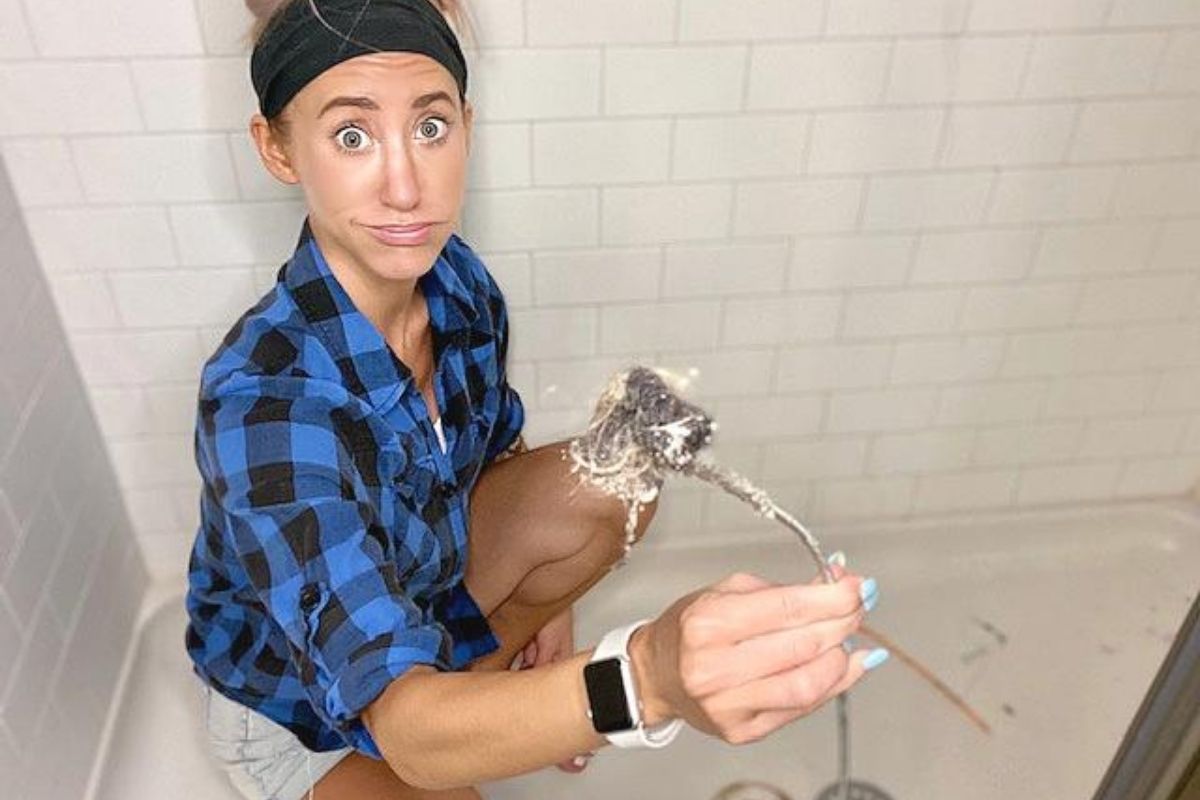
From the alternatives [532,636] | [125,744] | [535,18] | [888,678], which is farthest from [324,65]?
[888,678]

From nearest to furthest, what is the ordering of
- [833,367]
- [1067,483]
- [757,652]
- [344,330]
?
1. [757,652]
2. [344,330]
3. [833,367]
4. [1067,483]

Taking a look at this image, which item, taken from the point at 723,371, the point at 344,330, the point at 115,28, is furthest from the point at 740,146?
the point at 115,28

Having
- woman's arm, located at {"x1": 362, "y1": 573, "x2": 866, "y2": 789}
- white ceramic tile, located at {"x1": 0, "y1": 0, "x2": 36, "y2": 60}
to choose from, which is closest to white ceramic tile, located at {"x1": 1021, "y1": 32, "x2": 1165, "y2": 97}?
woman's arm, located at {"x1": 362, "y1": 573, "x2": 866, "y2": 789}

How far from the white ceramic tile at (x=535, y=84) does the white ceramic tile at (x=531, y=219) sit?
0.10 m

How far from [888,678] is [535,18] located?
0.98 metres

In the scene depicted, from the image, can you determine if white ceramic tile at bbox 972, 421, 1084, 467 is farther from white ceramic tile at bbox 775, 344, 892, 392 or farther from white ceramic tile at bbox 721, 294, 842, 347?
white ceramic tile at bbox 721, 294, 842, 347

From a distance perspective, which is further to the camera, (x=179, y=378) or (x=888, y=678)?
(x=888, y=678)

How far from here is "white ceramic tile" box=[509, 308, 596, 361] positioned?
55.0 inches

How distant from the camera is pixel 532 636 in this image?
138 centimetres

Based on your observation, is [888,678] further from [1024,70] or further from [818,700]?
[818,700]

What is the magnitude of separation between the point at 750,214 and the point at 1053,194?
1.27 ft

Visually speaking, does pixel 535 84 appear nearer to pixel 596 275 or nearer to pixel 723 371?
pixel 596 275

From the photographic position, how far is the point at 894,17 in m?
1.22

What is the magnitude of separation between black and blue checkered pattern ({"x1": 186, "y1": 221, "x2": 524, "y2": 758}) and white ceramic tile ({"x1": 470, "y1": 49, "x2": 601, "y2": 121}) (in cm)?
18
